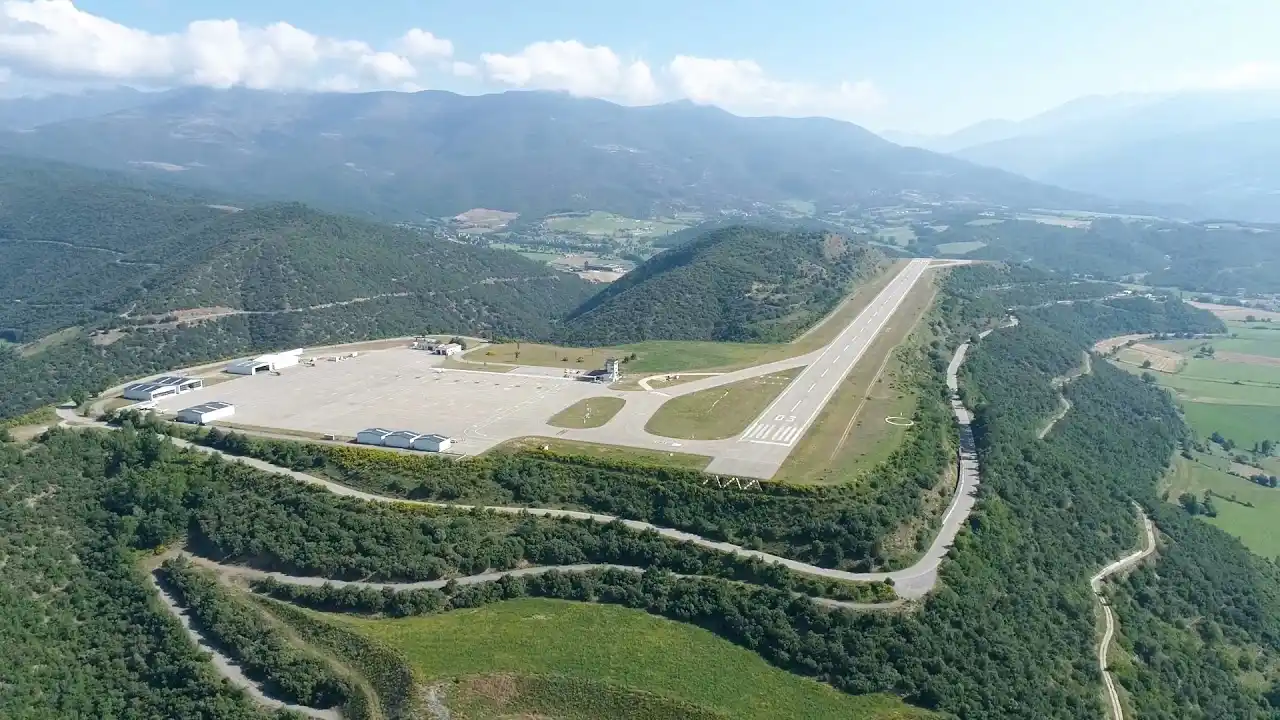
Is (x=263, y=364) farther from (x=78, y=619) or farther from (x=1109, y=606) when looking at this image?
(x=1109, y=606)

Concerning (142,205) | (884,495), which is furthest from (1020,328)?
(142,205)

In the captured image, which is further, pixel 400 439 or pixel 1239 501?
pixel 1239 501

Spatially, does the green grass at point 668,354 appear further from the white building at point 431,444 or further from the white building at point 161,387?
the white building at point 161,387

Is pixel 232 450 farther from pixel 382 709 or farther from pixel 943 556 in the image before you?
pixel 943 556

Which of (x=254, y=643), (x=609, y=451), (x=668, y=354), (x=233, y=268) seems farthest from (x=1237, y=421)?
(x=233, y=268)

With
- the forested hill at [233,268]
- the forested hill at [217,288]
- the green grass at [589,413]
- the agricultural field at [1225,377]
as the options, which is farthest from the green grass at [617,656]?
the forested hill at [233,268]

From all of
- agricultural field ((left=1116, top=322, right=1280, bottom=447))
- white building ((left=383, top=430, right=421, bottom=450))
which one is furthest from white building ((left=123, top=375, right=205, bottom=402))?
agricultural field ((left=1116, top=322, right=1280, bottom=447))
